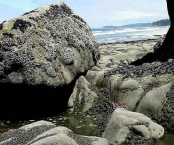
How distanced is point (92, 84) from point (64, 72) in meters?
4.44

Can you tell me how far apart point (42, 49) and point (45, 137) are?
12725 mm

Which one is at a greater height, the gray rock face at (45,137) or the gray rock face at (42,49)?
the gray rock face at (42,49)

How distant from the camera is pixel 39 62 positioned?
27.8 metres

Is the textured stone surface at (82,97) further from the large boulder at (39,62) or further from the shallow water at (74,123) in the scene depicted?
the shallow water at (74,123)

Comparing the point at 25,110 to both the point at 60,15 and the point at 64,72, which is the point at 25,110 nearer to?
the point at 64,72

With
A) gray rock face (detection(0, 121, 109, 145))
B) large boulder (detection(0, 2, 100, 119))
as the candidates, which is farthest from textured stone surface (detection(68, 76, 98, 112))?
gray rock face (detection(0, 121, 109, 145))

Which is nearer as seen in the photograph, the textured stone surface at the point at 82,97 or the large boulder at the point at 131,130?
the large boulder at the point at 131,130

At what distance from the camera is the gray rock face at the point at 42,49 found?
27.1 metres

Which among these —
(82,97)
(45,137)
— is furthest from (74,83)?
(45,137)

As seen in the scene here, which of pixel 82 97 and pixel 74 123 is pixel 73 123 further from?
pixel 82 97

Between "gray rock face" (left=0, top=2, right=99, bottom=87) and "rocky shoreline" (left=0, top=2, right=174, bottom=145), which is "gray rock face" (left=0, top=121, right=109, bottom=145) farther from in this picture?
"gray rock face" (left=0, top=2, right=99, bottom=87)

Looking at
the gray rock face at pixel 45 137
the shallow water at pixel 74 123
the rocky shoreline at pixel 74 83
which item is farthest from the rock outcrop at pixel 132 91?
the gray rock face at pixel 45 137

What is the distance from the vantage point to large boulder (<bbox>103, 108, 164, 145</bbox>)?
21.0 m

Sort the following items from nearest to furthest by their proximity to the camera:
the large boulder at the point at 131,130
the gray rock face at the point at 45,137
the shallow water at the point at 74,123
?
the gray rock face at the point at 45,137
the large boulder at the point at 131,130
the shallow water at the point at 74,123
